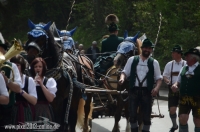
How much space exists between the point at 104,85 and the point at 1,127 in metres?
6.43

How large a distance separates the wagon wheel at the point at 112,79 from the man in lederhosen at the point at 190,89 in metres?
2.83

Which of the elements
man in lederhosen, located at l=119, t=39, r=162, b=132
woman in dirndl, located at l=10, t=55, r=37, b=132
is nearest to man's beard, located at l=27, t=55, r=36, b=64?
woman in dirndl, located at l=10, t=55, r=37, b=132

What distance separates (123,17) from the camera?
28797 mm

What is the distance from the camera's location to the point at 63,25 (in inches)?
1531

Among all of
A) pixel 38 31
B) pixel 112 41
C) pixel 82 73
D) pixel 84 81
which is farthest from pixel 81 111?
pixel 112 41

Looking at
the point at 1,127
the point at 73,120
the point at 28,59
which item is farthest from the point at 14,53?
the point at 73,120

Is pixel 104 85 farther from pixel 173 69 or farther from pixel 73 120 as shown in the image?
pixel 73 120

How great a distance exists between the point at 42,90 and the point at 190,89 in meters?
3.55

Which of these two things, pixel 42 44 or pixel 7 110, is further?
pixel 42 44

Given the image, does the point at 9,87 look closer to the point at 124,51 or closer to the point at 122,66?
the point at 124,51

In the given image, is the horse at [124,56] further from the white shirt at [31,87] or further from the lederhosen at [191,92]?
the white shirt at [31,87]

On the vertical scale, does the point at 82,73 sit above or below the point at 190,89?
above

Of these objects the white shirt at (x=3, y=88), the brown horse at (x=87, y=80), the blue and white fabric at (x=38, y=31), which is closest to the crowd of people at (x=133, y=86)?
the white shirt at (x=3, y=88)

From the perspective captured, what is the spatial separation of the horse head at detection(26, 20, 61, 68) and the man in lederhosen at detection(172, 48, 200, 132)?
2.31 meters
